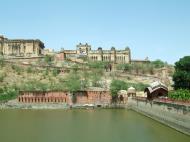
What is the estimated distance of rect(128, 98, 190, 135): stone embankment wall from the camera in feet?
89.3

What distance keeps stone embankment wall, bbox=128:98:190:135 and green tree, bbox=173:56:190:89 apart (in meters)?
5.71

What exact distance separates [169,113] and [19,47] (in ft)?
243

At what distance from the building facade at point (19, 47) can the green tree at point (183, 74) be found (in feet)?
177

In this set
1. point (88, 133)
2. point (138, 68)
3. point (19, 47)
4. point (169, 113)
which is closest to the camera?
point (88, 133)

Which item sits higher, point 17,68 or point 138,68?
point 138,68

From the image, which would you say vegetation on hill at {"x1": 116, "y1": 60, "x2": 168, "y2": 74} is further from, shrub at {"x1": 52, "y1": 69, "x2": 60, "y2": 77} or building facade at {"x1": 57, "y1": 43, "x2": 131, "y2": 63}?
shrub at {"x1": 52, "y1": 69, "x2": 60, "y2": 77}

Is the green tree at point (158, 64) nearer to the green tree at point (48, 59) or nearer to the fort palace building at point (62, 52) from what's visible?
the fort palace building at point (62, 52)

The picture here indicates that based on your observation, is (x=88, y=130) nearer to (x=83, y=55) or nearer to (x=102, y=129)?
(x=102, y=129)

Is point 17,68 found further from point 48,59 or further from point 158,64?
point 158,64

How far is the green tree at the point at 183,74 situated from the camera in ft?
165

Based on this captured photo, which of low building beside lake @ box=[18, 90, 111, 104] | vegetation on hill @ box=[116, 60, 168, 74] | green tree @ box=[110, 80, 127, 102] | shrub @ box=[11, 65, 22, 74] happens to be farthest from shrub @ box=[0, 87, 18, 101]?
vegetation on hill @ box=[116, 60, 168, 74]

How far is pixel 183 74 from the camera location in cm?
5062

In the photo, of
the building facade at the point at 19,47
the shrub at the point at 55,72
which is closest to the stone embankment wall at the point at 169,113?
the shrub at the point at 55,72

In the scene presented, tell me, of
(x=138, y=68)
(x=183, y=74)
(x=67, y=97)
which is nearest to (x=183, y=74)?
(x=183, y=74)
